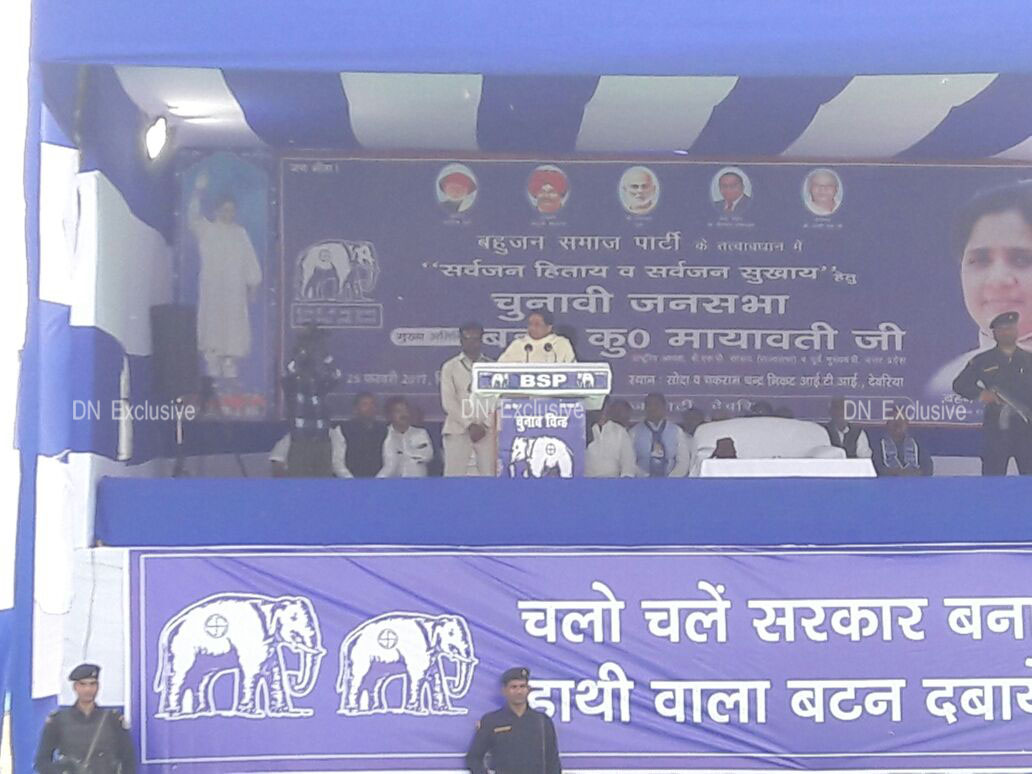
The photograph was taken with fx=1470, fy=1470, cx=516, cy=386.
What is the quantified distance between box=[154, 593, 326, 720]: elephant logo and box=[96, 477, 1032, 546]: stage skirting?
0.80ft

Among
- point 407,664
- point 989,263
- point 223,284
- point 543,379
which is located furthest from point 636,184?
point 407,664

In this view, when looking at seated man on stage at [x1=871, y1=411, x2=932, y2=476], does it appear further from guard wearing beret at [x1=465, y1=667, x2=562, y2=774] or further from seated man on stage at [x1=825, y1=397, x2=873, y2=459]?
guard wearing beret at [x1=465, y1=667, x2=562, y2=774]

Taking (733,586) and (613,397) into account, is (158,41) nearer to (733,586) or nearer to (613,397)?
(733,586)

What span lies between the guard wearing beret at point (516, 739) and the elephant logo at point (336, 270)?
11.7 ft

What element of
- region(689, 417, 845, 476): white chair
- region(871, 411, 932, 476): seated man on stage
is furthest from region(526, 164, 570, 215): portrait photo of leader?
region(871, 411, 932, 476): seated man on stage

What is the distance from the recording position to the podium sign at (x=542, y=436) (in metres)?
5.56

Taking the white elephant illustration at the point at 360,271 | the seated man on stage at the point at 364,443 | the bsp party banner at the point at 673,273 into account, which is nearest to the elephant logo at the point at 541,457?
the seated man on stage at the point at 364,443

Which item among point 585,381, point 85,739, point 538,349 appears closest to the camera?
point 85,739

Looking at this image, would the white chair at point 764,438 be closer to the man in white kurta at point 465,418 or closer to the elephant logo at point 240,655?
the man in white kurta at point 465,418

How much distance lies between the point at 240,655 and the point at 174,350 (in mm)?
2785

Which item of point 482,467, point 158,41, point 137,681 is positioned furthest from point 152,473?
point 158,41

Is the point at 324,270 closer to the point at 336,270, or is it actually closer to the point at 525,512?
the point at 336,270

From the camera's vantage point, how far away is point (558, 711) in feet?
17.8

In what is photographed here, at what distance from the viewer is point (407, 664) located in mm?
5402
